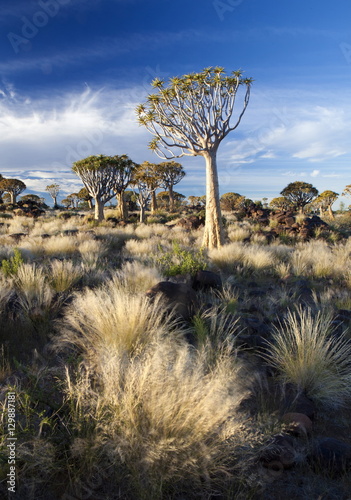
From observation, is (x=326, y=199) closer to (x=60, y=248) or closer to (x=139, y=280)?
(x=60, y=248)

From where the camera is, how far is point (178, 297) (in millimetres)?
4445

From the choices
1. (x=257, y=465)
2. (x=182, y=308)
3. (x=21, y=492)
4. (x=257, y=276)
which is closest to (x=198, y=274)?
(x=182, y=308)

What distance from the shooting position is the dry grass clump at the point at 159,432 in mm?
1796

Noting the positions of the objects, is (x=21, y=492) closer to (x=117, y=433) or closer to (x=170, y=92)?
(x=117, y=433)

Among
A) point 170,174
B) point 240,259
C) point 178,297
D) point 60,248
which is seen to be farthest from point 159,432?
point 170,174

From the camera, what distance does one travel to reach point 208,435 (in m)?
1.95

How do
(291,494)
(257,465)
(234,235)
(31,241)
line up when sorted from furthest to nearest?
1. (234,235)
2. (31,241)
3. (257,465)
4. (291,494)

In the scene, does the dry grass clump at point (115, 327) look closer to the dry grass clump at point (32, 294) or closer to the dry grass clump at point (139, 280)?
the dry grass clump at point (32, 294)

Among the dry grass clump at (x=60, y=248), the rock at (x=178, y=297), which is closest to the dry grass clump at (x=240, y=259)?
the rock at (x=178, y=297)

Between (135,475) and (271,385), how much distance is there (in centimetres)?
179

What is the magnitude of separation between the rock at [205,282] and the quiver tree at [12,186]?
1778 inches

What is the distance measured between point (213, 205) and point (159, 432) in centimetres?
938

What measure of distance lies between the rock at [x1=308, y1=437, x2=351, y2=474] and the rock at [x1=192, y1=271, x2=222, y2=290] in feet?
12.5

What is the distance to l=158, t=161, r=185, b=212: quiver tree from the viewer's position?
115ft
